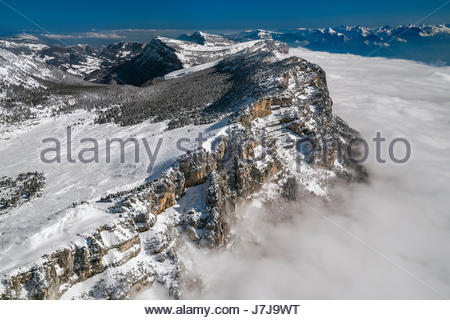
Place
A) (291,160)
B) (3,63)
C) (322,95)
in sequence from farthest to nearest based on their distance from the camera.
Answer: (3,63), (322,95), (291,160)

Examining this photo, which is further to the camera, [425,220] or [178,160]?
[425,220]

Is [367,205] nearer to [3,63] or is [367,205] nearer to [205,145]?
[205,145]

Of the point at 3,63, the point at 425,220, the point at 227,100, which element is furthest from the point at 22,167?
the point at 425,220

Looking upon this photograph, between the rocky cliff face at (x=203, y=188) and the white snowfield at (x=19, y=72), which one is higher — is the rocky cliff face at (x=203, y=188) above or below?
below

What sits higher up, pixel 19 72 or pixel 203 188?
pixel 19 72

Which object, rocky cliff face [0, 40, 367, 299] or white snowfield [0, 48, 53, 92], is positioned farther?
white snowfield [0, 48, 53, 92]

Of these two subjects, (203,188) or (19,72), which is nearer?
(203,188)

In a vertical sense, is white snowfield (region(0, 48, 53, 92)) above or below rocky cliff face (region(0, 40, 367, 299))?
above

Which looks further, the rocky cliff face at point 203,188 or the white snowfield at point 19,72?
the white snowfield at point 19,72
